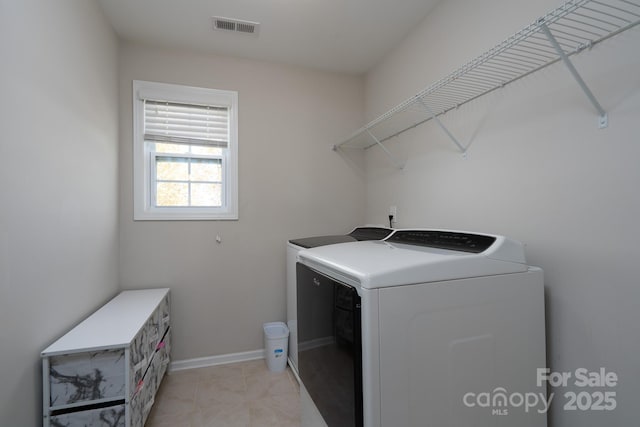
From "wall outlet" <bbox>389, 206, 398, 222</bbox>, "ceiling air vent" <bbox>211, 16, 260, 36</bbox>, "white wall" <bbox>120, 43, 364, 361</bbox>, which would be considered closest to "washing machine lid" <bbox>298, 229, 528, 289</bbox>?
"wall outlet" <bbox>389, 206, 398, 222</bbox>

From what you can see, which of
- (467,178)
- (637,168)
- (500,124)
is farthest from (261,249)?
(637,168)

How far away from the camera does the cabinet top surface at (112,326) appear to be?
1.29 m

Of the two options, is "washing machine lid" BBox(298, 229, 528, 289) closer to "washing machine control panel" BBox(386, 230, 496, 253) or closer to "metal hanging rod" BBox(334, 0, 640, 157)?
"washing machine control panel" BBox(386, 230, 496, 253)

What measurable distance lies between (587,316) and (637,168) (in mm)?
559

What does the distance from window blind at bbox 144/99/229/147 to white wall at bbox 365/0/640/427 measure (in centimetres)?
176

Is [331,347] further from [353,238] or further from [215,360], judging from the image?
[215,360]

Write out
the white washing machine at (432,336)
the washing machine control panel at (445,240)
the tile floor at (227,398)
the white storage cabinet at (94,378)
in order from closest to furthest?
the white washing machine at (432,336), the washing machine control panel at (445,240), the white storage cabinet at (94,378), the tile floor at (227,398)

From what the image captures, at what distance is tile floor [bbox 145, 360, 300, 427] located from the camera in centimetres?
176

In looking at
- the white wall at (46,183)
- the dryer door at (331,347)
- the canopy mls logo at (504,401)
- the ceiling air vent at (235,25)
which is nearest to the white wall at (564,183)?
the canopy mls logo at (504,401)

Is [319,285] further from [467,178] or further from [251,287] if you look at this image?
[251,287]

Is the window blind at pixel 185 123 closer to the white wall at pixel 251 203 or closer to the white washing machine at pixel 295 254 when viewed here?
the white wall at pixel 251 203

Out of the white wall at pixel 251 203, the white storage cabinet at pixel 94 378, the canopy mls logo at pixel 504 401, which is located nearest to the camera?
the canopy mls logo at pixel 504 401

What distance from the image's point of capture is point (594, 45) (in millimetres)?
1062

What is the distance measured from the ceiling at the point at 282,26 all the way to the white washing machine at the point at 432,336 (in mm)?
1616
